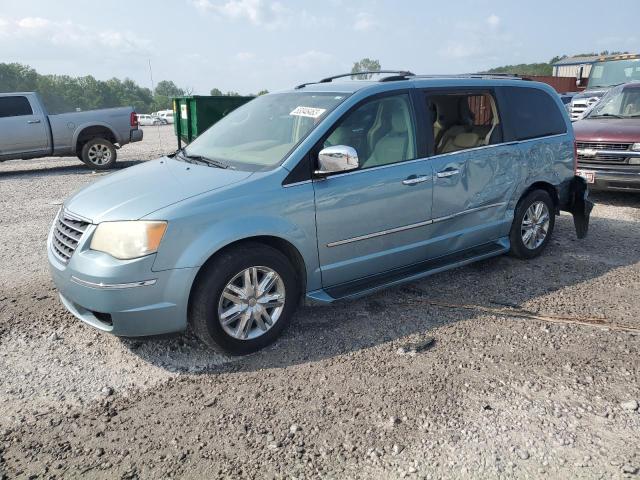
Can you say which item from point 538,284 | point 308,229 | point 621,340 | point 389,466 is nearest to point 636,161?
point 538,284

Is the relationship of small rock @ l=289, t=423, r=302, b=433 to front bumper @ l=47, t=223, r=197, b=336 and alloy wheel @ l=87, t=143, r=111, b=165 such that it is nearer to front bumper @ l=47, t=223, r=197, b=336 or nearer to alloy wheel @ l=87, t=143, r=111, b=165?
front bumper @ l=47, t=223, r=197, b=336

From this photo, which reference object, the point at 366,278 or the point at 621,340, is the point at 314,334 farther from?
the point at 621,340

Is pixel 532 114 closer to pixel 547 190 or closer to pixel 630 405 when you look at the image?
pixel 547 190

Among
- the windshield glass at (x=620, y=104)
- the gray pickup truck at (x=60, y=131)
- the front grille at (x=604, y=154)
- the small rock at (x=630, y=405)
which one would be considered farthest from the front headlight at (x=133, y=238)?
the gray pickup truck at (x=60, y=131)

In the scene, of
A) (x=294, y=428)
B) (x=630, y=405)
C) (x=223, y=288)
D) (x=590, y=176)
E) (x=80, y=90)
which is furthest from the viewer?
(x=80, y=90)

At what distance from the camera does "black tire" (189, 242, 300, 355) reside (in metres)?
3.35

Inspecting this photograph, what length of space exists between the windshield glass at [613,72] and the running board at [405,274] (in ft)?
43.7

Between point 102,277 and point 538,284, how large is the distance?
3.73 meters

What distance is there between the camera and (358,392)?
3184 mm

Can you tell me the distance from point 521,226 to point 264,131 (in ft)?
9.07

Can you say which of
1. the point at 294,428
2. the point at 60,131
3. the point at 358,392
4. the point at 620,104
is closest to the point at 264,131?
the point at 358,392

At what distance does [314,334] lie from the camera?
3.94 metres

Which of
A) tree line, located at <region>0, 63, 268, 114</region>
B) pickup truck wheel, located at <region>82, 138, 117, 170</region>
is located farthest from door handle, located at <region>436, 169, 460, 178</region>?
tree line, located at <region>0, 63, 268, 114</region>

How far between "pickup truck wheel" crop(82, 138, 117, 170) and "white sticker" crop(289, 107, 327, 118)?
9.86 meters
